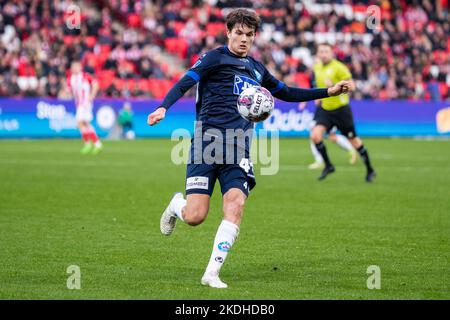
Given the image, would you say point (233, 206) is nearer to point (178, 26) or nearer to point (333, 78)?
point (333, 78)

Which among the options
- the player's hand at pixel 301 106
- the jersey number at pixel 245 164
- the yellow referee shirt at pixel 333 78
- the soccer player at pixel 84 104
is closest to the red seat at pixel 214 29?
the player's hand at pixel 301 106

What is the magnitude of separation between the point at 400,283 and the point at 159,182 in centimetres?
980

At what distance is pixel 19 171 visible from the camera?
→ 18.8 meters

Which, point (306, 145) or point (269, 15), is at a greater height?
point (269, 15)

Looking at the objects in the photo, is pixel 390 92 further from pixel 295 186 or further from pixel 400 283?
pixel 400 283

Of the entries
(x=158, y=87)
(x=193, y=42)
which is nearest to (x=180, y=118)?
(x=158, y=87)

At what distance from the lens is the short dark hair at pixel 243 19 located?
7.77 m

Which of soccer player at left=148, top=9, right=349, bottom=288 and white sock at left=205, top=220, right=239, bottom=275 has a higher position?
soccer player at left=148, top=9, right=349, bottom=288

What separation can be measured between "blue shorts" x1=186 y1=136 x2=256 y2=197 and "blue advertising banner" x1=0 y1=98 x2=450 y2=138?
22147 mm

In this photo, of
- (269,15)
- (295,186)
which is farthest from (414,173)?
(269,15)

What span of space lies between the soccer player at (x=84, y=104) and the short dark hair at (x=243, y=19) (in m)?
16.9

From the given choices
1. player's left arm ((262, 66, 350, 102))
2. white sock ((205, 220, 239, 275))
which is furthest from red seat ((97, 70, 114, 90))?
white sock ((205, 220, 239, 275))

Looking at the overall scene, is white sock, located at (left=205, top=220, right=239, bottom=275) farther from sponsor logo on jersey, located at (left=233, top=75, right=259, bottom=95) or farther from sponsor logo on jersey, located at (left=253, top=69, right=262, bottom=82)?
sponsor logo on jersey, located at (left=253, top=69, right=262, bottom=82)

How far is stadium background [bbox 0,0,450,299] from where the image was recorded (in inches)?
320
